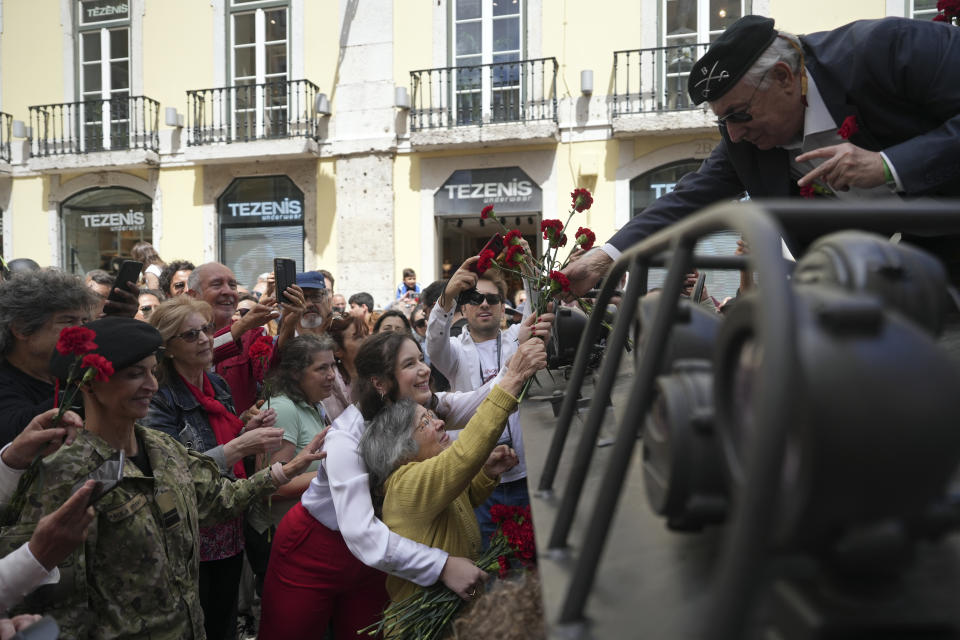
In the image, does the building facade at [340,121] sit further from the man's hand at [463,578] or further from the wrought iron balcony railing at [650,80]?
the man's hand at [463,578]

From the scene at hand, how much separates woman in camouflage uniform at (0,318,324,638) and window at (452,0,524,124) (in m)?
11.3

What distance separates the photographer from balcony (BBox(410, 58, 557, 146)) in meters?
12.8

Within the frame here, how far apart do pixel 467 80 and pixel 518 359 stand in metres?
11.6

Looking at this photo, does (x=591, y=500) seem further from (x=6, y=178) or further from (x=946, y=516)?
(x=6, y=178)

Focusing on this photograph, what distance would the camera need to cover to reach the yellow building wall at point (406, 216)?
13625 millimetres

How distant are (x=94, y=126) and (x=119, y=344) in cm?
1479

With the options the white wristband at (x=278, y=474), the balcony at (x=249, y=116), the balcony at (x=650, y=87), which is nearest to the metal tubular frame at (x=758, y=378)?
the white wristband at (x=278, y=474)

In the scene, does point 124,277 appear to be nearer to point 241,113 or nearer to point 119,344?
point 119,344

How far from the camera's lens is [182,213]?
1484 cm

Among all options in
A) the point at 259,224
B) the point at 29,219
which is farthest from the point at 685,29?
the point at 29,219

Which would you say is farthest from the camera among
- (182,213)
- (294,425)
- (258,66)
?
(182,213)

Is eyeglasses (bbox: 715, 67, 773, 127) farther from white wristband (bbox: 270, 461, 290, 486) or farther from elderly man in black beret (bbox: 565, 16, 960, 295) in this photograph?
white wristband (bbox: 270, 461, 290, 486)

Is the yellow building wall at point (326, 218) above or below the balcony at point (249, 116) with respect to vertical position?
below

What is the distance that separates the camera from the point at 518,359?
8.43ft
